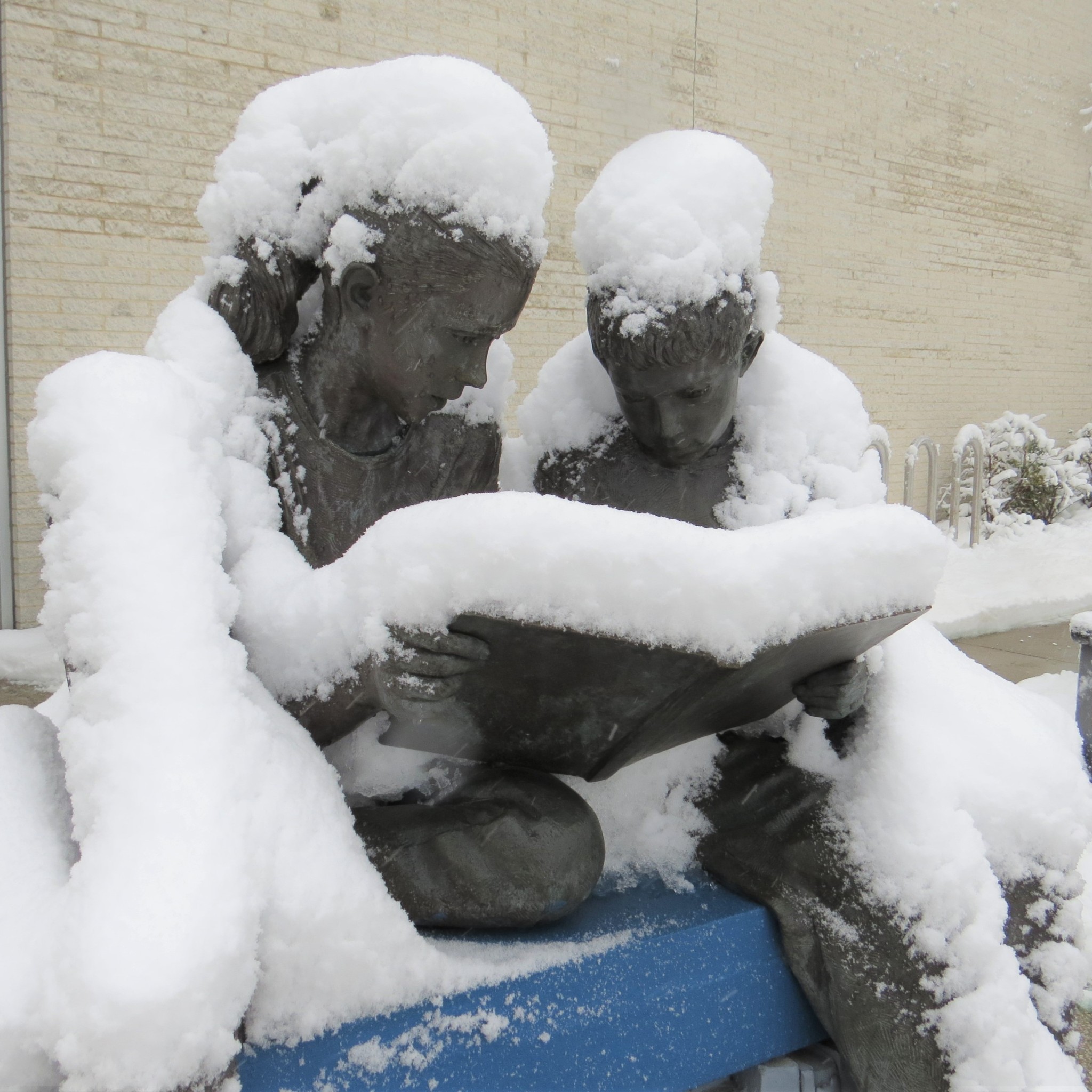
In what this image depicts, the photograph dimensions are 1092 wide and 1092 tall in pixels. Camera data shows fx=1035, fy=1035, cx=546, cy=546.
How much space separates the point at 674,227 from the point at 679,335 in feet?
0.48

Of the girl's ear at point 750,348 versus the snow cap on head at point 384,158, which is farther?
the girl's ear at point 750,348

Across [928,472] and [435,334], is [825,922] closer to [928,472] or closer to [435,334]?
[435,334]

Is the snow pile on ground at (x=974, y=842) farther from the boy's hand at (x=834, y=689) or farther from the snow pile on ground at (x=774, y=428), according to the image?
the snow pile on ground at (x=774, y=428)

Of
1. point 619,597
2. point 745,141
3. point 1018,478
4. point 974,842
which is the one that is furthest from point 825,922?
point 1018,478

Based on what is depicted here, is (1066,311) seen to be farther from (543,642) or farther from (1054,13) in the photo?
(543,642)

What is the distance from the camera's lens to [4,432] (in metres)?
3.99

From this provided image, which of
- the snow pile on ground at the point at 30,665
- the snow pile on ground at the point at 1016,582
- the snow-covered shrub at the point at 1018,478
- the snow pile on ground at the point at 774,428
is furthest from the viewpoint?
the snow-covered shrub at the point at 1018,478

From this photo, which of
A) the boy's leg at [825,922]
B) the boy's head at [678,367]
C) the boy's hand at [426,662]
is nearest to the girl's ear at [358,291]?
the boy's head at [678,367]

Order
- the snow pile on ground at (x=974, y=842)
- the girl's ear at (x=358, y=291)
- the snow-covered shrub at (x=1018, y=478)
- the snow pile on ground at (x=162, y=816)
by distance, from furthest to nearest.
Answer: the snow-covered shrub at (x=1018, y=478) → the girl's ear at (x=358, y=291) → the snow pile on ground at (x=974, y=842) → the snow pile on ground at (x=162, y=816)

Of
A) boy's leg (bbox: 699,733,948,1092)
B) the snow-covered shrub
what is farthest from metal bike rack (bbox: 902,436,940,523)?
boy's leg (bbox: 699,733,948,1092)

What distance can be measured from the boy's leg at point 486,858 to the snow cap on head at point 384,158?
2.30 feet

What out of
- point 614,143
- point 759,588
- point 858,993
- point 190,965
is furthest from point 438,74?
point 614,143

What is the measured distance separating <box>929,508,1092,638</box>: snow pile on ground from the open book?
3.99 meters

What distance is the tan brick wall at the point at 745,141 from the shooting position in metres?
3.95
